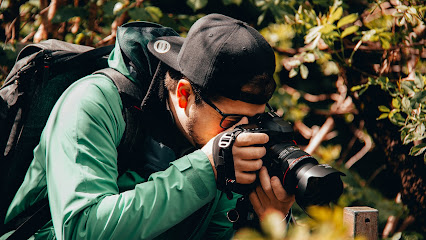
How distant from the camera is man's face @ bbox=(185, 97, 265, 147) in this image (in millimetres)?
1480

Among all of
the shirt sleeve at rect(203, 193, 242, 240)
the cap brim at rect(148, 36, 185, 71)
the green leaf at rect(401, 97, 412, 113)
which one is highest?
the cap brim at rect(148, 36, 185, 71)

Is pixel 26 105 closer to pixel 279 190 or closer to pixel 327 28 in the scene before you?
pixel 279 190

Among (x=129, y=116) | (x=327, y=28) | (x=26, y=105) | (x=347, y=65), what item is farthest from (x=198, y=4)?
(x=26, y=105)

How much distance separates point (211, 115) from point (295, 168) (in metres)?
0.36

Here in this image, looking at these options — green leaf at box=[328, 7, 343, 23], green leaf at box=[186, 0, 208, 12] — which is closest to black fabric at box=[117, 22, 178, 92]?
green leaf at box=[186, 0, 208, 12]

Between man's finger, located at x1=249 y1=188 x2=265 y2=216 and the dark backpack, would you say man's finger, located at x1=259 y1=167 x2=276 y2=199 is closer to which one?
man's finger, located at x1=249 y1=188 x2=265 y2=216

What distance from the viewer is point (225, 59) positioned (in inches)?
56.1

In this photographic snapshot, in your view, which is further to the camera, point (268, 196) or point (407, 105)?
point (407, 105)

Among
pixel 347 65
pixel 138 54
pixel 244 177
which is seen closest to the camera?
pixel 244 177

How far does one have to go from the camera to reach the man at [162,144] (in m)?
1.21

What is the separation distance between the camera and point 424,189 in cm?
206

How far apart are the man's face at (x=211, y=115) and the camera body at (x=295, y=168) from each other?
0.20 feet

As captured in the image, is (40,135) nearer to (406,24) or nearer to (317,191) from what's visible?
(317,191)

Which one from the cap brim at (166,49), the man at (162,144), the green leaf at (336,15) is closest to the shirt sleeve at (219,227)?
the man at (162,144)
